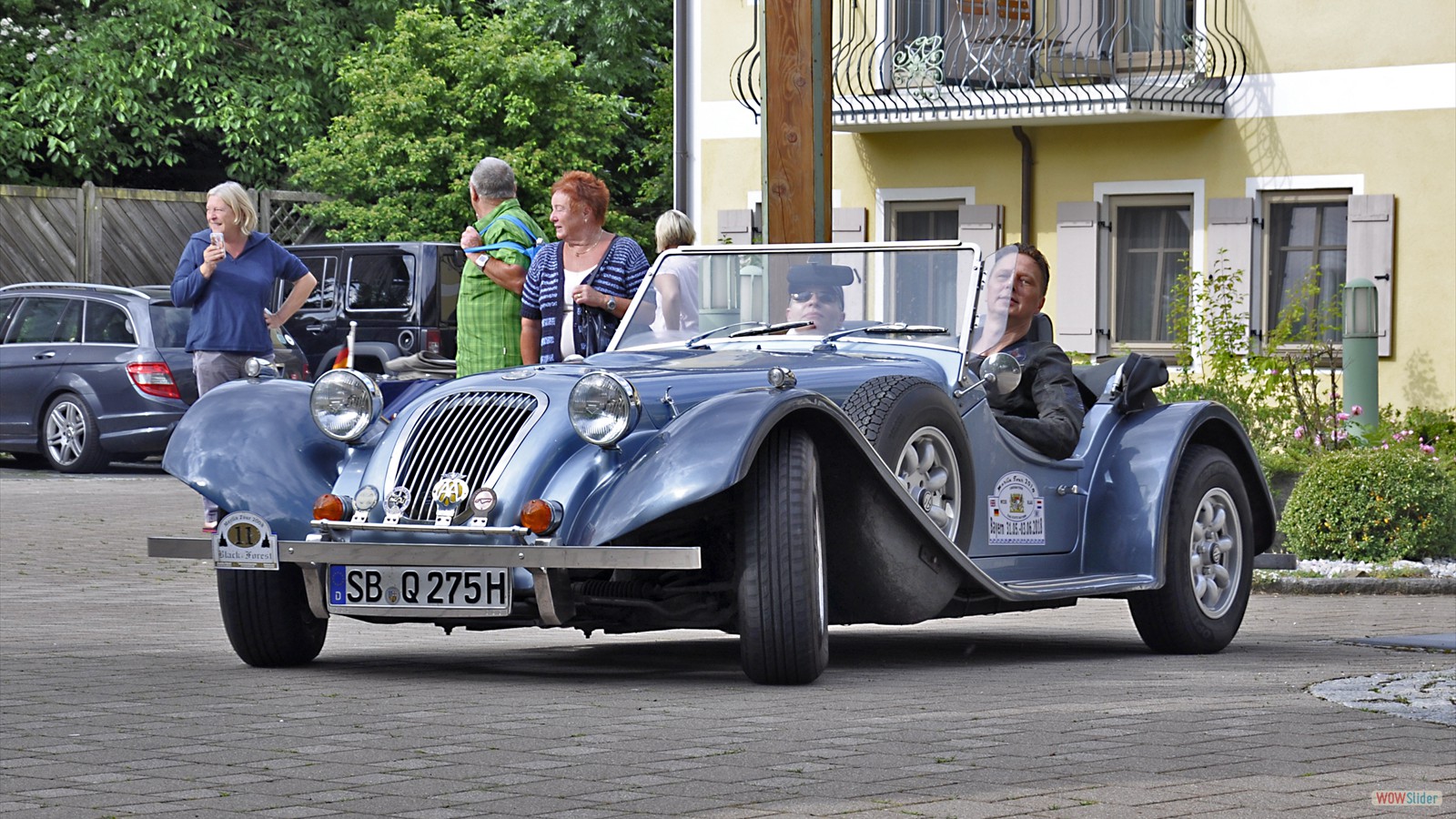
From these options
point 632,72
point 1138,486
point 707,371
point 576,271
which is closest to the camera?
point 707,371

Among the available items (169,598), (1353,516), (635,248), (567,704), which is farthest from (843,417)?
(1353,516)

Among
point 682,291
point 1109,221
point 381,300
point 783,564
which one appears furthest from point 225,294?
point 1109,221

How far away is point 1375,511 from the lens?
1301 centimetres

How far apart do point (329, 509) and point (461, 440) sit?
1.54 feet

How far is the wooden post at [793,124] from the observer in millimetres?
11523

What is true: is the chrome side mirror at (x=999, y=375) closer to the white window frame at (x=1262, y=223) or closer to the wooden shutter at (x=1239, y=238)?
the wooden shutter at (x=1239, y=238)

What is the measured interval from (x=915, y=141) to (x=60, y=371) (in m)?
9.16

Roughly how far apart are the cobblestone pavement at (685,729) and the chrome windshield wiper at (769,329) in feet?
3.94

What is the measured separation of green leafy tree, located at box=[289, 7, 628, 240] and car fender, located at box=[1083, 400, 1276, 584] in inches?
893

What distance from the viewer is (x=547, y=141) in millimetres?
32812

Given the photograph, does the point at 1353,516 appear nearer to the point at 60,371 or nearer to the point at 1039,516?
the point at 1039,516

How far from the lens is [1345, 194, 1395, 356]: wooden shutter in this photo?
21.0 meters

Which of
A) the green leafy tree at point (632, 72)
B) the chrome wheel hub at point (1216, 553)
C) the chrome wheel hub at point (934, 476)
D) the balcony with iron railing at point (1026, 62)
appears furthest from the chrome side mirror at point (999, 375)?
the green leafy tree at point (632, 72)

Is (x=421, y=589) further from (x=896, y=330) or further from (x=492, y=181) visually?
(x=492, y=181)
